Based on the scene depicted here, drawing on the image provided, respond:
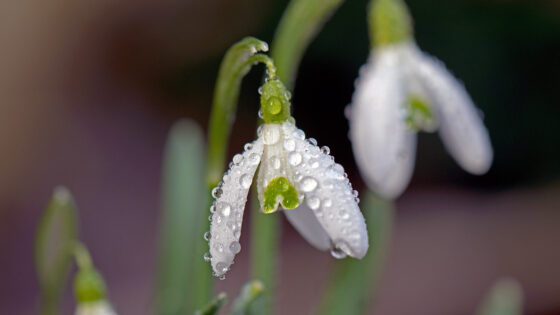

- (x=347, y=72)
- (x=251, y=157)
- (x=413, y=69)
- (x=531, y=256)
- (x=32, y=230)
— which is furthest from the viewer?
(x=347, y=72)

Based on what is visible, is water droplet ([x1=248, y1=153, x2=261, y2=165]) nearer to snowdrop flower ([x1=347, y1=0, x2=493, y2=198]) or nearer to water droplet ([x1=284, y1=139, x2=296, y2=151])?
water droplet ([x1=284, y1=139, x2=296, y2=151])

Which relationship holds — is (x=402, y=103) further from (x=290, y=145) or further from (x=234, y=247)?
(x=234, y=247)

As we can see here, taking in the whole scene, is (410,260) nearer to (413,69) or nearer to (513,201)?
(513,201)

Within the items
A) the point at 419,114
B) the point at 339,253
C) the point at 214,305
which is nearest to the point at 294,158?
the point at 339,253

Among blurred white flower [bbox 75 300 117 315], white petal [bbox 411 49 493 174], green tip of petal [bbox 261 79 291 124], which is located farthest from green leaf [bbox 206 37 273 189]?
white petal [bbox 411 49 493 174]

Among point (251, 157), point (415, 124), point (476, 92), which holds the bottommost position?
point (251, 157)

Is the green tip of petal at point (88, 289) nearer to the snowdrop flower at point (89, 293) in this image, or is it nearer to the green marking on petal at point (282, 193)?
the snowdrop flower at point (89, 293)

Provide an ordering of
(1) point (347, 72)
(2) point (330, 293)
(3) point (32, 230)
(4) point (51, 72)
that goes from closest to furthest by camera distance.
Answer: (2) point (330, 293), (3) point (32, 230), (1) point (347, 72), (4) point (51, 72)

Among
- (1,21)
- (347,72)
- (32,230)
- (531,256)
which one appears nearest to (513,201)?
(531,256)
